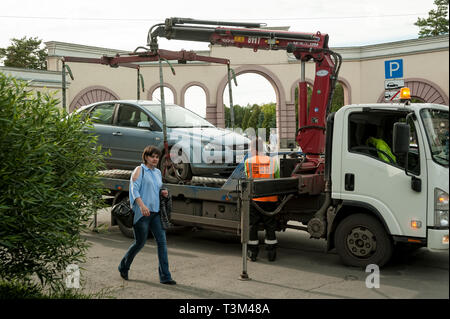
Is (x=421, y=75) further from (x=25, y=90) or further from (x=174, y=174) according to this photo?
(x=25, y=90)

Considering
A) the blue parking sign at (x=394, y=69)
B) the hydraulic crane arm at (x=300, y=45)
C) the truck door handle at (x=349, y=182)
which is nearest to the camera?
the truck door handle at (x=349, y=182)

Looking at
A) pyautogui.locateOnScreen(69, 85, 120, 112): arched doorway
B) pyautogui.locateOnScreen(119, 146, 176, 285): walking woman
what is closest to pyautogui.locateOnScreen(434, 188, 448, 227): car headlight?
pyautogui.locateOnScreen(119, 146, 176, 285): walking woman

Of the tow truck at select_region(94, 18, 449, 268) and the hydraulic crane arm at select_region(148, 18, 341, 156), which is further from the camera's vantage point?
the hydraulic crane arm at select_region(148, 18, 341, 156)

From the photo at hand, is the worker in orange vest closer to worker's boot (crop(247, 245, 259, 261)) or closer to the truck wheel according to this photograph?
worker's boot (crop(247, 245, 259, 261))

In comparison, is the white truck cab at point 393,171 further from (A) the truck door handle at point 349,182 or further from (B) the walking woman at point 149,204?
(B) the walking woman at point 149,204

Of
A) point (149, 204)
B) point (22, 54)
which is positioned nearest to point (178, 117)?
point (149, 204)

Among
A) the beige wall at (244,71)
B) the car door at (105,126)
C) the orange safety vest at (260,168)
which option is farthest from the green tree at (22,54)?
the orange safety vest at (260,168)

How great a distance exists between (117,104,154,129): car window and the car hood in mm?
592

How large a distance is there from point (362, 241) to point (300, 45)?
3.50 meters

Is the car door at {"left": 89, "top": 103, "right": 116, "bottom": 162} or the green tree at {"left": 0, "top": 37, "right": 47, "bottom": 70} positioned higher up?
the green tree at {"left": 0, "top": 37, "right": 47, "bottom": 70}

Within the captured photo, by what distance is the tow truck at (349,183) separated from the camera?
6.22m

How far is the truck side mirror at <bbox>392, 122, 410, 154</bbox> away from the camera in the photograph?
6004 mm

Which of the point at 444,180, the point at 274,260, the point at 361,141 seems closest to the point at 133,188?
the point at 274,260

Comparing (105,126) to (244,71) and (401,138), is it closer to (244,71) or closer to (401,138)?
(401,138)
